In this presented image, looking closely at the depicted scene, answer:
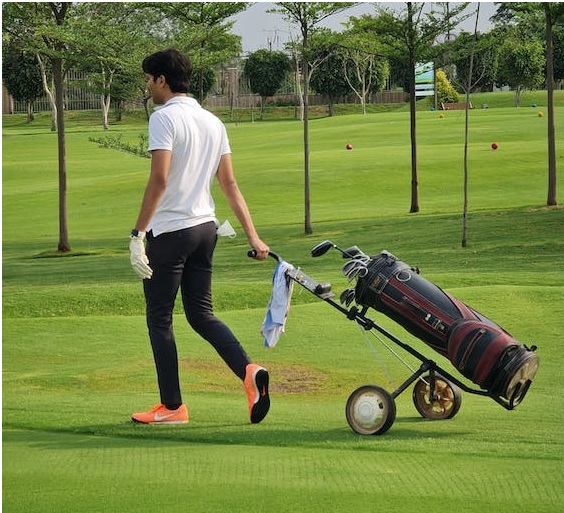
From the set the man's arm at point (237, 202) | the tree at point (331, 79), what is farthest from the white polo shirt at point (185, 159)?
the tree at point (331, 79)

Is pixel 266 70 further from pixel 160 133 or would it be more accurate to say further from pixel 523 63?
pixel 160 133

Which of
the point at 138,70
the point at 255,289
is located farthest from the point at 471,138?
the point at 255,289

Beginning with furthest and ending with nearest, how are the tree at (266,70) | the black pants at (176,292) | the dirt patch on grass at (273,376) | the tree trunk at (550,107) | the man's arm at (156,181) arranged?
the tree at (266,70) → the tree trunk at (550,107) → the dirt patch on grass at (273,376) → the black pants at (176,292) → the man's arm at (156,181)

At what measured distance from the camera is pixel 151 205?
6766 millimetres

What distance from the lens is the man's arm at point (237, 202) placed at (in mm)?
7152

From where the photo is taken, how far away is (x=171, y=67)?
7.05 metres

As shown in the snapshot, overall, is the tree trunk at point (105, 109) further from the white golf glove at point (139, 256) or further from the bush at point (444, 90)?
the white golf glove at point (139, 256)

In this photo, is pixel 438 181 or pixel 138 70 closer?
pixel 138 70

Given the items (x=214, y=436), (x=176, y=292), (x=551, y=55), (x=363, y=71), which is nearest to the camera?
(x=214, y=436)

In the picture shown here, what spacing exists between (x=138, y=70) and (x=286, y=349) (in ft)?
69.6

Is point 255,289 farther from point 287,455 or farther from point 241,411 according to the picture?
point 287,455

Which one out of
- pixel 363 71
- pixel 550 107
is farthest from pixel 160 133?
pixel 363 71

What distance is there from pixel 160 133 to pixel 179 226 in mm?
A: 560

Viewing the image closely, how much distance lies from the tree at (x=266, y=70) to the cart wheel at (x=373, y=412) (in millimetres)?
94822
